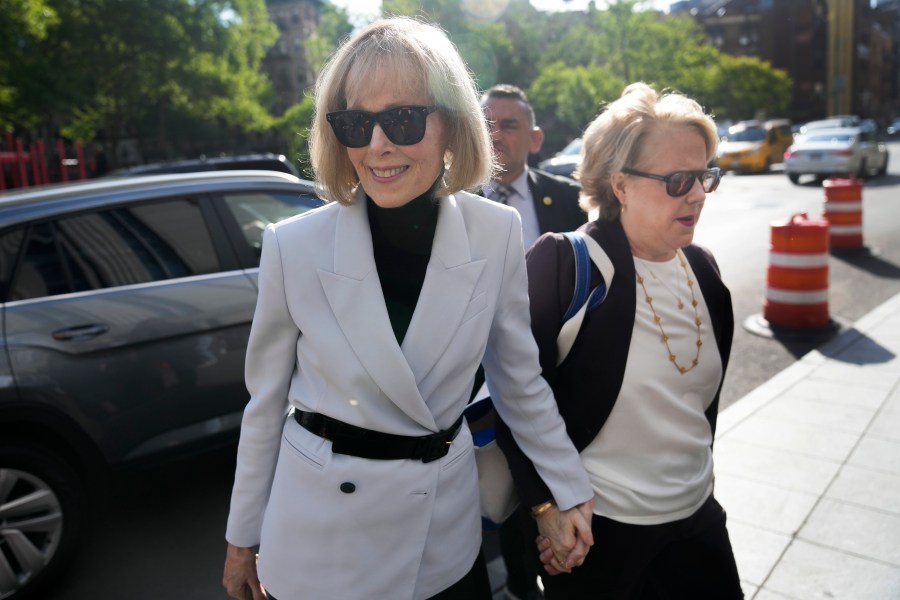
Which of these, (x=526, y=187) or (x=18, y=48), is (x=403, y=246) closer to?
(x=526, y=187)

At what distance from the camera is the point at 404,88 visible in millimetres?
1646

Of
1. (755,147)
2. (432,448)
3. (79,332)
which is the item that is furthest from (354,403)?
(755,147)

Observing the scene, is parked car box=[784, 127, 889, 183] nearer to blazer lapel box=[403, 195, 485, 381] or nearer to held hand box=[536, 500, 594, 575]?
held hand box=[536, 500, 594, 575]

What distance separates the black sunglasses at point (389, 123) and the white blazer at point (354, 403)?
0.18 m

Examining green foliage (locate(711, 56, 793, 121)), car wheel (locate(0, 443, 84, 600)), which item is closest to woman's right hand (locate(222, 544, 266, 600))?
car wheel (locate(0, 443, 84, 600))

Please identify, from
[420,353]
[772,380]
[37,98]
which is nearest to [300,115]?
[37,98]

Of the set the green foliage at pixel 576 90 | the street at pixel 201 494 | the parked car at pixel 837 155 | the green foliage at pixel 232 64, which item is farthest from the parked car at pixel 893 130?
the street at pixel 201 494

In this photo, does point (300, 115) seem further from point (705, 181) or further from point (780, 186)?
point (705, 181)

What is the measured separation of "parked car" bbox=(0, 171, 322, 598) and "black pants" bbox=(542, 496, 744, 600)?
235 centimetres

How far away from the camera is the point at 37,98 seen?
22.1 meters

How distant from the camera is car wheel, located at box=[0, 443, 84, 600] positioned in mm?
3236

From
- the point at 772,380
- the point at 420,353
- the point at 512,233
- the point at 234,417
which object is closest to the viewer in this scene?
the point at 420,353

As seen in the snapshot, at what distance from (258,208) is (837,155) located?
20.7 meters

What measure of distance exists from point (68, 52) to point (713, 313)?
27870 mm
